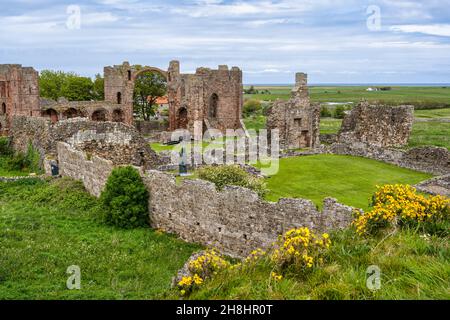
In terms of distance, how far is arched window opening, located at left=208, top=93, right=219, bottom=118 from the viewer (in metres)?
48.7

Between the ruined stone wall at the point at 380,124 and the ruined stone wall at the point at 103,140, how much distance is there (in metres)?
16.5

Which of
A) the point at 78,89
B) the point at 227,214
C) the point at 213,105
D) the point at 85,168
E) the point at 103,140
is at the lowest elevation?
the point at 227,214

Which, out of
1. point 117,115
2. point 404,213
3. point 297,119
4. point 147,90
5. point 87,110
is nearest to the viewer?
point 404,213

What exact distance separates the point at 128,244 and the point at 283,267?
7694 mm

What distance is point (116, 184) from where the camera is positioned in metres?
16.3

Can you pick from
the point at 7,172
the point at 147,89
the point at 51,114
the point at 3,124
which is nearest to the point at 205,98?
the point at 51,114

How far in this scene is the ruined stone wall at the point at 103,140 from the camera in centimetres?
2198

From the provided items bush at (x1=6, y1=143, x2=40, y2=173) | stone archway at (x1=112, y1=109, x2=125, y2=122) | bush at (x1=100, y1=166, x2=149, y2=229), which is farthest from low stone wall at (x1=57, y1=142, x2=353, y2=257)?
stone archway at (x1=112, y1=109, x2=125, y2=122)

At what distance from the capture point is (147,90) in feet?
230

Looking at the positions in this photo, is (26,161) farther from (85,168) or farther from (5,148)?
(85,168)

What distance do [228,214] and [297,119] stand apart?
19.3 meters

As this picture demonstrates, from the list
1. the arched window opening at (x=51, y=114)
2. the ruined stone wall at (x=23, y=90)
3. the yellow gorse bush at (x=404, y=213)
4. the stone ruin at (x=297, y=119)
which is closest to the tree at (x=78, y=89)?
the arched window opening at (x=51, y=114)
